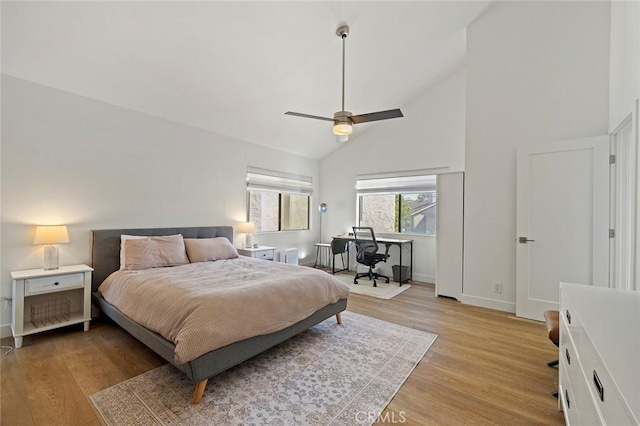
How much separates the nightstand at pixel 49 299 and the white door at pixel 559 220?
500 centimetres

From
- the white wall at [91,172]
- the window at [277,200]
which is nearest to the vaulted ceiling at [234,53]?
the white wall at [91,172]

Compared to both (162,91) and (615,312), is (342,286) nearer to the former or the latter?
(615,312)

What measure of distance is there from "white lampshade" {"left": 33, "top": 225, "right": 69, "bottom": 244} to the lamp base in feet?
0.27

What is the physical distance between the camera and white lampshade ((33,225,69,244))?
8.95 feet

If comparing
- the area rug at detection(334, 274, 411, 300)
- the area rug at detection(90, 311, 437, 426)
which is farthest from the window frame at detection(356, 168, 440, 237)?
the area rug at detection(90, 311, 437, 426)

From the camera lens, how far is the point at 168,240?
3.51 m

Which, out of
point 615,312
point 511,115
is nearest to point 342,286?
point 615,312

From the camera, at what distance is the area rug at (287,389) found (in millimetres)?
1670

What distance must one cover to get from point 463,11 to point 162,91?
13.1ft

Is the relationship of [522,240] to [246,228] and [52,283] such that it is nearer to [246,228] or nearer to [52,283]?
[246,228]

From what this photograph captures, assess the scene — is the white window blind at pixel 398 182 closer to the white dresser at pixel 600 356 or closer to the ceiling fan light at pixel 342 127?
the ceiling fan light at pixel 342 127

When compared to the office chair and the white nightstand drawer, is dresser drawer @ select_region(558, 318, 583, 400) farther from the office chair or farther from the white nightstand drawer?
the white nightstand drawer

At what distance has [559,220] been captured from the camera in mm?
3123

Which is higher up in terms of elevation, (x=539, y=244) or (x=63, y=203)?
(x=63, y=203)
